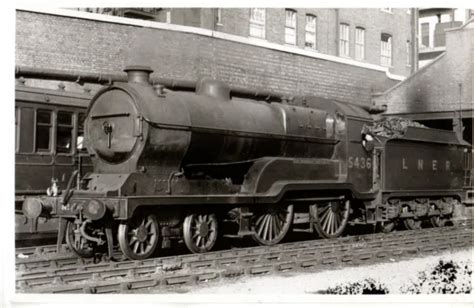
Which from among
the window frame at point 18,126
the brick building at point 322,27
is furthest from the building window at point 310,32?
the window frame at point 18,126

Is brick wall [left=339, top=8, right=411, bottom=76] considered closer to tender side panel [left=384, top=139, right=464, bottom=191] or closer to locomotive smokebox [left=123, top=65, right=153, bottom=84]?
tender side panel [left=384, top=139, right=464, bottom=191]

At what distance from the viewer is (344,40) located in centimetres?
3102

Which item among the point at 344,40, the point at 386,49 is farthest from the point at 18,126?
the point at 386,49

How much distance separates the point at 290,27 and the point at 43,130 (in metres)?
17.4

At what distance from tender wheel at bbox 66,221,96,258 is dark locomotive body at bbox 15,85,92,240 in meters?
1.62

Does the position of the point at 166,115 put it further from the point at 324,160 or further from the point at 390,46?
the point at 390,46

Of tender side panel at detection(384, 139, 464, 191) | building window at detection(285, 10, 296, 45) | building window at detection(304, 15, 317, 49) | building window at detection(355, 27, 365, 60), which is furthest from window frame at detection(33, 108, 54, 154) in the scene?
building window at detection(355, 27, 365, 60)

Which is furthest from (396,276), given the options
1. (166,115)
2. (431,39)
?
(431,39)

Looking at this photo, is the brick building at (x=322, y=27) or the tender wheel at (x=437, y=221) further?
the brick building at (x=322, y=27)

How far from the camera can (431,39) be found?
44.5 meters

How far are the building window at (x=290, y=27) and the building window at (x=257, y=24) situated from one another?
131 centimetres

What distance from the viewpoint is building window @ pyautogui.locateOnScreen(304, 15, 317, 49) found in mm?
29141

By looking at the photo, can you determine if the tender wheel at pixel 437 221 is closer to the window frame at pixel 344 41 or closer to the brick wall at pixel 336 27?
the brick wall at pixel 336 27

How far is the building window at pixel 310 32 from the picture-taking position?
29.1 m
